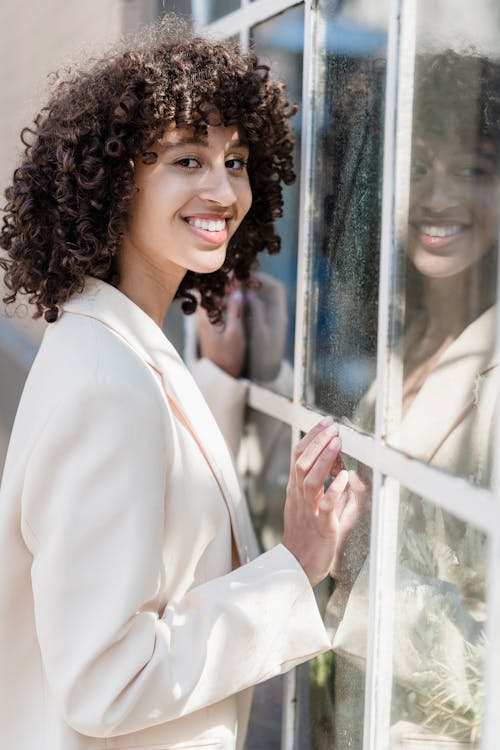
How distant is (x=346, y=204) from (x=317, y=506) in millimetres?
491

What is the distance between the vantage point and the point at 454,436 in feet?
3.73

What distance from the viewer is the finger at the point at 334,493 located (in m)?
1.45

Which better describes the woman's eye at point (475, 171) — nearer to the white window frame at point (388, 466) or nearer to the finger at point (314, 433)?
the white window frame at point (388, 466)

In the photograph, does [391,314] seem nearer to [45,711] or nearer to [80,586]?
[80,586]

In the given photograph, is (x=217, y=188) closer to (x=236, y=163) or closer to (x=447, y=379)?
(x=236, y=163)

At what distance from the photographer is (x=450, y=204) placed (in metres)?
1.17

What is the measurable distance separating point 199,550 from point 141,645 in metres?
0.20

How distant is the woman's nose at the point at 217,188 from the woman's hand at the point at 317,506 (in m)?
0.41

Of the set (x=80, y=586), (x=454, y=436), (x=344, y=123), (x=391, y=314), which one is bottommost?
Answer: (x=80, y=586)

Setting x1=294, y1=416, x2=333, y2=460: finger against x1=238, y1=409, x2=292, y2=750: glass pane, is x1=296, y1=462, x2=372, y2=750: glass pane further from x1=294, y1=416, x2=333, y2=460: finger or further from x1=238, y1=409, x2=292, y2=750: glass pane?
x1=238, y1=409, x2=292, y2=750: glass pane

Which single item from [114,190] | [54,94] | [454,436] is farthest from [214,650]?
[54,94]

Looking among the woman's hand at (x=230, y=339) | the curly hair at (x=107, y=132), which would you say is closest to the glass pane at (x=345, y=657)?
the curly hair at (x=107, y=132)

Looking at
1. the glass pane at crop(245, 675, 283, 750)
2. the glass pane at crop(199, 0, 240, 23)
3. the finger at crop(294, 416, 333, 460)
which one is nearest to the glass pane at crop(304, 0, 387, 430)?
the finger at crop(294, 416, 333, 460)

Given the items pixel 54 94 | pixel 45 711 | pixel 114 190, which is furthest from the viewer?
pixel 54 94
